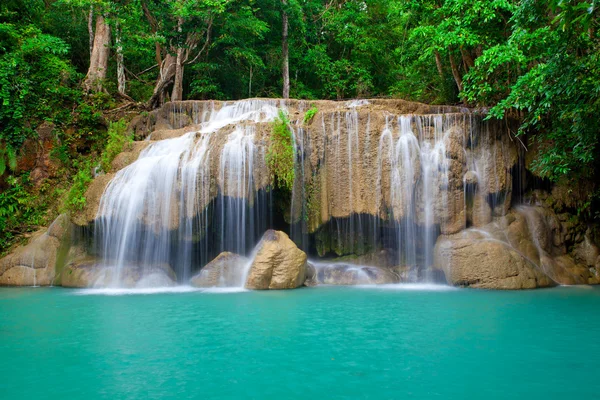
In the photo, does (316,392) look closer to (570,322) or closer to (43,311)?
(570,322)

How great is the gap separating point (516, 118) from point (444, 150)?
2.33 meters

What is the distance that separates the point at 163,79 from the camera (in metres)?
18.9

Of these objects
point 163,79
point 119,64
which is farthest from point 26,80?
point 163,79

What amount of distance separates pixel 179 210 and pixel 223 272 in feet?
6.43

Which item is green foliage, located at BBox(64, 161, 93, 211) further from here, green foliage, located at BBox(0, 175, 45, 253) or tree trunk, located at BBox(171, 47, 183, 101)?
tree trunk, located at BBox(171, 47, 183, 101)

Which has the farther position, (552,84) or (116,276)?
(116,276)

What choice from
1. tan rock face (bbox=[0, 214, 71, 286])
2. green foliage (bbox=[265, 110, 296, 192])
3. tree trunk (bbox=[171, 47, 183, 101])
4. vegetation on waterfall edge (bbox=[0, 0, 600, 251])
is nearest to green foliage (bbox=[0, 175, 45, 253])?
vegetation on waterfall edge (bbox=[0, 0, 600, 251])

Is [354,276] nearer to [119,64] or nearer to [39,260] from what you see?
[39,260]

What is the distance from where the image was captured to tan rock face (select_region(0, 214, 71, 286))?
39.1ft

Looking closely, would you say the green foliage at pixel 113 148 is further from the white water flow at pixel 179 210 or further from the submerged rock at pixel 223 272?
the submerged rock at pixel 223 272

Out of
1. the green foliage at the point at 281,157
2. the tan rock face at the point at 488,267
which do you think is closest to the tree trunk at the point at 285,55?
the green foliage at the point at 281,157

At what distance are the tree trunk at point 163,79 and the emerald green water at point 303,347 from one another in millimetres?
10886

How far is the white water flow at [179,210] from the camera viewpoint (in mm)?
11648

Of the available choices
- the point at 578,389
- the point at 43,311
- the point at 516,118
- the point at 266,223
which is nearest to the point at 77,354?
the point at 43,311
